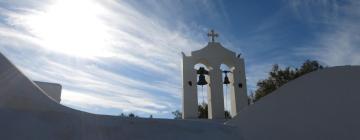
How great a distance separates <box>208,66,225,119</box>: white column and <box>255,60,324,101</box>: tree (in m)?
11.0

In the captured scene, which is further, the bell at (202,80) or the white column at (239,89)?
the bell at (202,80)

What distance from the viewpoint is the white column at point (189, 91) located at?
784 cm

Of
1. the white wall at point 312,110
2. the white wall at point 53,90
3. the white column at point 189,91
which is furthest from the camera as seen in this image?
the white wall at point 53,90

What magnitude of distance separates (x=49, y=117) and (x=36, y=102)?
0.28 metres

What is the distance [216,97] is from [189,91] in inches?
28.9

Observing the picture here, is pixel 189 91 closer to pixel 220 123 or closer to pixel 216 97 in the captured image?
pixel 216 97

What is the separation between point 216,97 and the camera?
8.07 metres

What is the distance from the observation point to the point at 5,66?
10.5ft

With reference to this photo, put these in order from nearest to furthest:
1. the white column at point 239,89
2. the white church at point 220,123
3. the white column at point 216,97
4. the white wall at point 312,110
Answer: the white church at point 220,123, the white wall at point 312,110, the white column at point 216,97, the white column at point 239,89

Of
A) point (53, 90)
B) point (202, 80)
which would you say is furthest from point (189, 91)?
point (53, 90)

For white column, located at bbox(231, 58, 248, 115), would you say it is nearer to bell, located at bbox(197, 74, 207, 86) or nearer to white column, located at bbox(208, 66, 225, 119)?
white column, located at bbox(208, 66, 225, 119)

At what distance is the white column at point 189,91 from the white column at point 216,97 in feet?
1.39

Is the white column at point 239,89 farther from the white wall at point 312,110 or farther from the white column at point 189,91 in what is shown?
the white wall at point 312,110

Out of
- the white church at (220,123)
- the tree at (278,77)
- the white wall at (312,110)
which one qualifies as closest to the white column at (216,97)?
Result: the white church at (220,123)
